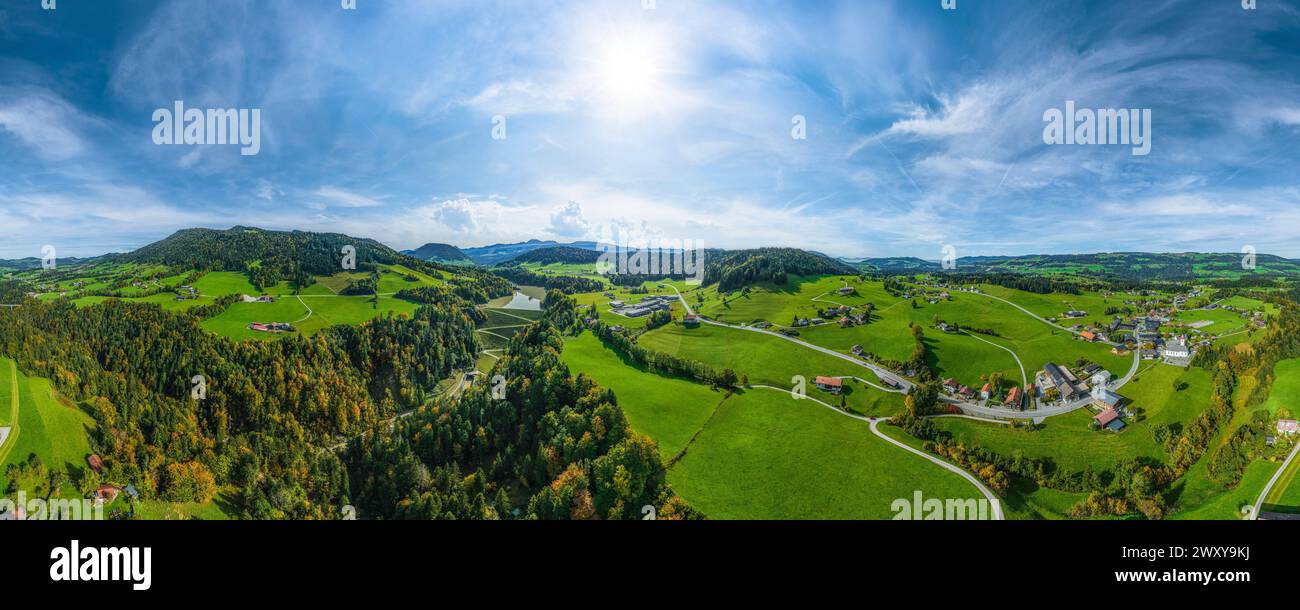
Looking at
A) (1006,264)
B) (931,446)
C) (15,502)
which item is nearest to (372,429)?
(15,502)

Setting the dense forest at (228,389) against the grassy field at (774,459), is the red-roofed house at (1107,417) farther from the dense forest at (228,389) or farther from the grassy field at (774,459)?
the dense forest at (228,389)

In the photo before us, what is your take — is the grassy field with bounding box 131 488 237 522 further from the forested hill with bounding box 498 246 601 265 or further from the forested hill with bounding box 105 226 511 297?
the forested hill with bounding box 498 246 601 265

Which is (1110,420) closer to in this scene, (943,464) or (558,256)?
(943,464)

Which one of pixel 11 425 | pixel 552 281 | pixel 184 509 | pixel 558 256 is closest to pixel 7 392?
pixel 11 425

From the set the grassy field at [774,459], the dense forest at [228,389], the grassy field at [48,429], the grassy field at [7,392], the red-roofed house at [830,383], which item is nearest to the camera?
the grassy field at [774,459]

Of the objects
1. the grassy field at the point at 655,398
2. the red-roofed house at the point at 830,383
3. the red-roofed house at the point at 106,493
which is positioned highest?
the red-roofed house at the point at 830,383

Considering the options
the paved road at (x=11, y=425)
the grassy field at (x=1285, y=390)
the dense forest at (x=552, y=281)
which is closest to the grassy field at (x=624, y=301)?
the dense forest at (x=552, y=281)
